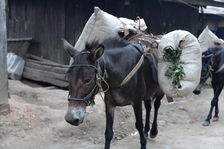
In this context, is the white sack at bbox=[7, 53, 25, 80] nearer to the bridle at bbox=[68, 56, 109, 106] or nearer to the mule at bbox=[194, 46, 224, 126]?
the mule at bbox=[194, 46, 224, 126]

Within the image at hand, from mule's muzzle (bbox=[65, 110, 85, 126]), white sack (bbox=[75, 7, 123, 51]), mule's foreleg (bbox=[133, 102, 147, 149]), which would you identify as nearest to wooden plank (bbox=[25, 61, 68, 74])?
white sack (bbox=[75, 7, 123, 51])

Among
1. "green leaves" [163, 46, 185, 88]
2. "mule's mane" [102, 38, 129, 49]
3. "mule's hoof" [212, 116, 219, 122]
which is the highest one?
"mule's mane" [102, 38, 129, 49]

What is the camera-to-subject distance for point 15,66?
915cm

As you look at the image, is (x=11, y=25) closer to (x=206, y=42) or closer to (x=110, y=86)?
(x=206, y=42)

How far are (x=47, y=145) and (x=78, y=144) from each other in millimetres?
474

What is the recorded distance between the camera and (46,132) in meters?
5.54

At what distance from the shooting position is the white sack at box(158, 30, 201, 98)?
4777 millimetres

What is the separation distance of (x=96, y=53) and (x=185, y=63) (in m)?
1.71

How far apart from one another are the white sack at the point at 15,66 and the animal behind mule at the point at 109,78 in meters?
4.80

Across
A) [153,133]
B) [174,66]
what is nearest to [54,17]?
[153,133]

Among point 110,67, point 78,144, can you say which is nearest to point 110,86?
point 110,67

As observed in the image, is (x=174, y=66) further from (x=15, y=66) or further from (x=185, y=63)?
(x=15, y=66)

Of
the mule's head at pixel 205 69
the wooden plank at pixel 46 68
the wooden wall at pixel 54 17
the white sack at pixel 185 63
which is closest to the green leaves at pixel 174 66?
the white sack at pixel 185 63

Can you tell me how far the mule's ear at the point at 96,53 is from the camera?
358 cm
